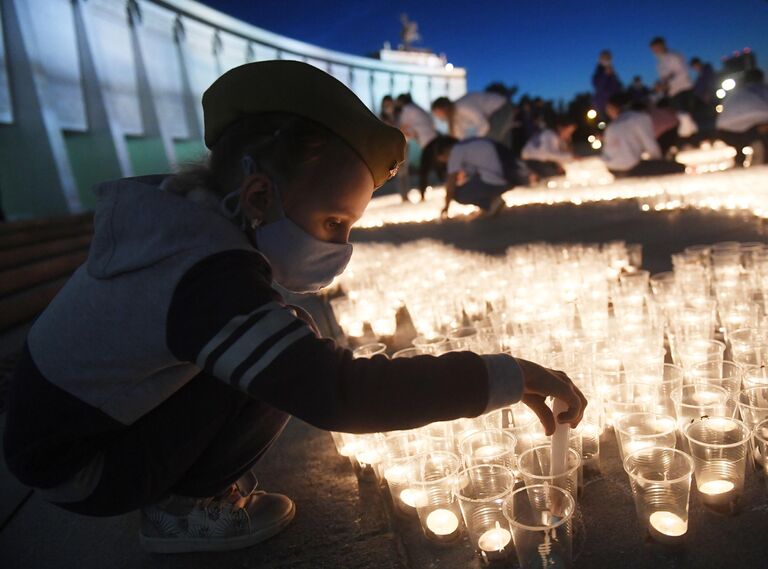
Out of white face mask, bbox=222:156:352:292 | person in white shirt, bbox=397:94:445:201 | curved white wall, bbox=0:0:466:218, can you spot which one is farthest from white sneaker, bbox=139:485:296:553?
curved white wall, bbox=0:0:466:218

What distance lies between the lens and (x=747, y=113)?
8039mm

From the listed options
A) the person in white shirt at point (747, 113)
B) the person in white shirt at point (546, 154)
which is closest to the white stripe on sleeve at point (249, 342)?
the person in white shirt at point (747, 113)

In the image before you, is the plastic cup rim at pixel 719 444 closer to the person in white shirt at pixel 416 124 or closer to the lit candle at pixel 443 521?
the lit candle at pixel 443 521

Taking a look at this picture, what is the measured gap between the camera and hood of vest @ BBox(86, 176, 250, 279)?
131 cm

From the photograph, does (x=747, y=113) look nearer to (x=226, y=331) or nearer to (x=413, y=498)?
(x=413, y=498)

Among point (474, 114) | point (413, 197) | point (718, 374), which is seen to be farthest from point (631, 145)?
point (718, 374)

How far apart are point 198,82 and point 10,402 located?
21223 millimetres

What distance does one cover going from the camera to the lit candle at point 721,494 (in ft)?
5.23

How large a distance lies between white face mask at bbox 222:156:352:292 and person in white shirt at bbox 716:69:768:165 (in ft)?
27.1

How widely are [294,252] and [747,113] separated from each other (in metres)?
8.54

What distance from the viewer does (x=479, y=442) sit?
71.6 inches

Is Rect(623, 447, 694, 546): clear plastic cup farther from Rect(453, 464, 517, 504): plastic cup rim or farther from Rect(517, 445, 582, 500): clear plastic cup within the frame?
Rect(453, 464, 517, 504): plastic cup rim

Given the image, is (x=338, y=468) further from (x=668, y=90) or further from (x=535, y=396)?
Result: (x=668, y=90)

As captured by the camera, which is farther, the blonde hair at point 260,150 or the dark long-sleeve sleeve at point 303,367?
the blonde hair at point 260,150
